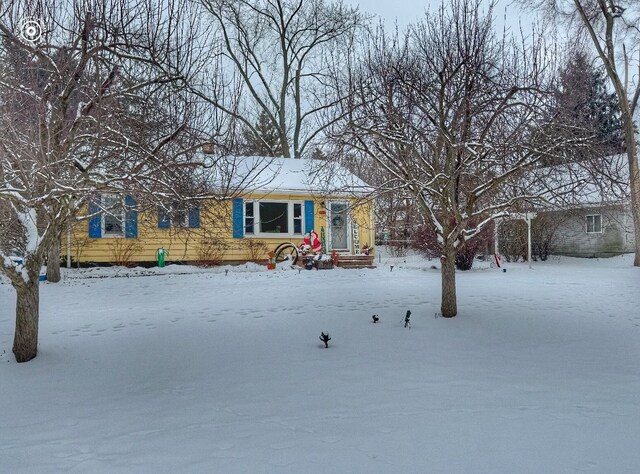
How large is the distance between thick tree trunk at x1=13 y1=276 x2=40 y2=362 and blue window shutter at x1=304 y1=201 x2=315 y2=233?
11059 millimetres

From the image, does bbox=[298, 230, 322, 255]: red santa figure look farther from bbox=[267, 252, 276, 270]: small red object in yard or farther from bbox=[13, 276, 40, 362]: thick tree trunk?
bbox=[13, 276, 40, 362]: thick tree trunk

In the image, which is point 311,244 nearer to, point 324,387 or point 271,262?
point 271,262

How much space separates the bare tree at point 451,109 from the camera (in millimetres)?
5715

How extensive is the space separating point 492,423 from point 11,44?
17.3 ft

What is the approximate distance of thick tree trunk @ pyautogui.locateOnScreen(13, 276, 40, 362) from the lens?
5059mm

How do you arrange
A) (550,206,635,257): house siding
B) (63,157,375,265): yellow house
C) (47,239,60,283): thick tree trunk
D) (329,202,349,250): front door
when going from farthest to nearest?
(550,206,635,257): house siding → (329,202,349,250): front door → (63,157,375,265): yellow house → (47,239,60,283): thick tree trunk

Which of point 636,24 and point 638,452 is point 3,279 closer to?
point 638,452

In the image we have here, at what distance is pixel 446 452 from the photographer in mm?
2951

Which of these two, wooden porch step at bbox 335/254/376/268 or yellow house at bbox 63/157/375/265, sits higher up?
yellow house at bbox 63/157/375/265

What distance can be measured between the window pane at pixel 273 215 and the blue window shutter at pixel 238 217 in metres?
0.91

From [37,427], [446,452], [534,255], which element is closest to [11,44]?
[37,427]

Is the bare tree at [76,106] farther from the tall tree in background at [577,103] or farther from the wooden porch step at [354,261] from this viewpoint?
the wooden porch step at [354,261]

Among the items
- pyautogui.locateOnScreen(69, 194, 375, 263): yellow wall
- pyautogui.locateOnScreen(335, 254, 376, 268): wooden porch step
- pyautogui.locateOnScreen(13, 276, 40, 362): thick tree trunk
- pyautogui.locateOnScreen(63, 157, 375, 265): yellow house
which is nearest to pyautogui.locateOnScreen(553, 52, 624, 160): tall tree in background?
pyautogui.locateOnScreen(13, 276, 40, 362): thick tree trunk

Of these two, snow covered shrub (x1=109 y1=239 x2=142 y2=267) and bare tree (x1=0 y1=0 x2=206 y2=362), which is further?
snow covered shrub (x1=109 y1=239 x2=142 y2=267)
